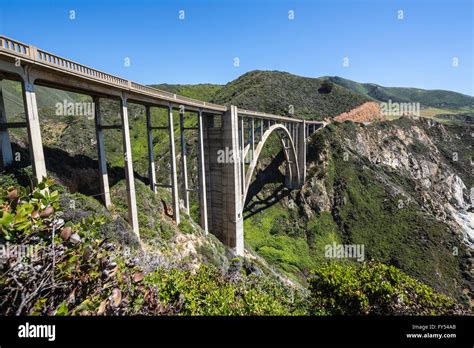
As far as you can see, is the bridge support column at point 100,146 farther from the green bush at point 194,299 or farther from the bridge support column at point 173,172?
the green bush at point 194,299

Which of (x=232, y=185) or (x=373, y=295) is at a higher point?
(x=232, y=185)

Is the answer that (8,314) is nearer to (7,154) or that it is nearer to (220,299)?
(220,299)

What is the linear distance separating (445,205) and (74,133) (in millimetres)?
76449

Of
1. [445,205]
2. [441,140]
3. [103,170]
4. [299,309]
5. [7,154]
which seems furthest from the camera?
[441,140]

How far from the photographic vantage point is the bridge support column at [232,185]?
93.2ft

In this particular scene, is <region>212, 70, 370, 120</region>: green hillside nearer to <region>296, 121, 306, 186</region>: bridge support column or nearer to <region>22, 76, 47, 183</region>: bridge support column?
<region>296, 121, 306, 186</region>: bridge support column

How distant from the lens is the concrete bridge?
441 inches

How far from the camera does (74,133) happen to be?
4791cm

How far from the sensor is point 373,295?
412 inches

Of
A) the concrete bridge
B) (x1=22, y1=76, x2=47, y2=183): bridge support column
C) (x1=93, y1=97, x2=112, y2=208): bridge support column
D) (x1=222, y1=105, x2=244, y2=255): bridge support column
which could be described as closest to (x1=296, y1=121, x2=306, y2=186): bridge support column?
the concrete bridge

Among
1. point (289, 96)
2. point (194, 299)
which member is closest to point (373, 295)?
point (194, 299)

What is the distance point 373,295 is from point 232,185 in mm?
20175

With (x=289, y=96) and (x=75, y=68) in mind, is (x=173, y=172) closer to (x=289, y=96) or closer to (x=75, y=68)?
(x=75, y=68)
